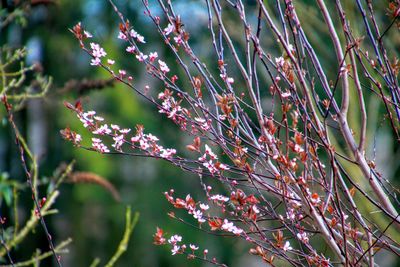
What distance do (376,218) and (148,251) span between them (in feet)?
16.7

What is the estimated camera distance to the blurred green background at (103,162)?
8820 mm

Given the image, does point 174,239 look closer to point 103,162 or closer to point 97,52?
point 97,52

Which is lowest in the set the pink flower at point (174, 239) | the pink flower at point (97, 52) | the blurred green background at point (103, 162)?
the blurred green background at point (103, 162)

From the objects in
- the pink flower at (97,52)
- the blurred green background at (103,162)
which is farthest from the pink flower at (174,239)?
the blurred green background at (103,162)

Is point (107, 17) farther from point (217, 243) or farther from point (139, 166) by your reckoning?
point (217, 243)

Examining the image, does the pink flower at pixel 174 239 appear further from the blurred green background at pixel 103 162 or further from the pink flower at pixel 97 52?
the blurred green background at pixel 103 162

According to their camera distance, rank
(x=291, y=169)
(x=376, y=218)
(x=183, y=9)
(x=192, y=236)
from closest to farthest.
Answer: (x=291, y=169), (x=376, y=218), (x=183, y=9), (x=192, y=236)

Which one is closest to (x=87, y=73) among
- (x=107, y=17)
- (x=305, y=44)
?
(x=107, y=17)

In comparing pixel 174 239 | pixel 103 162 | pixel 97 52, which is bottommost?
pixel 103 162

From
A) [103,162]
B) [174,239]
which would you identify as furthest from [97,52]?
[103,162]

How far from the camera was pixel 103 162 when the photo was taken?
876 centimetres

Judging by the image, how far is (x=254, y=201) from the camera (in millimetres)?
1919

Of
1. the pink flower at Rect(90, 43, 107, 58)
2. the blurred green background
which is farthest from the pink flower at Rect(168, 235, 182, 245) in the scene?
the blurred green background

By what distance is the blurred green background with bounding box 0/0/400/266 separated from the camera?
8.82m
